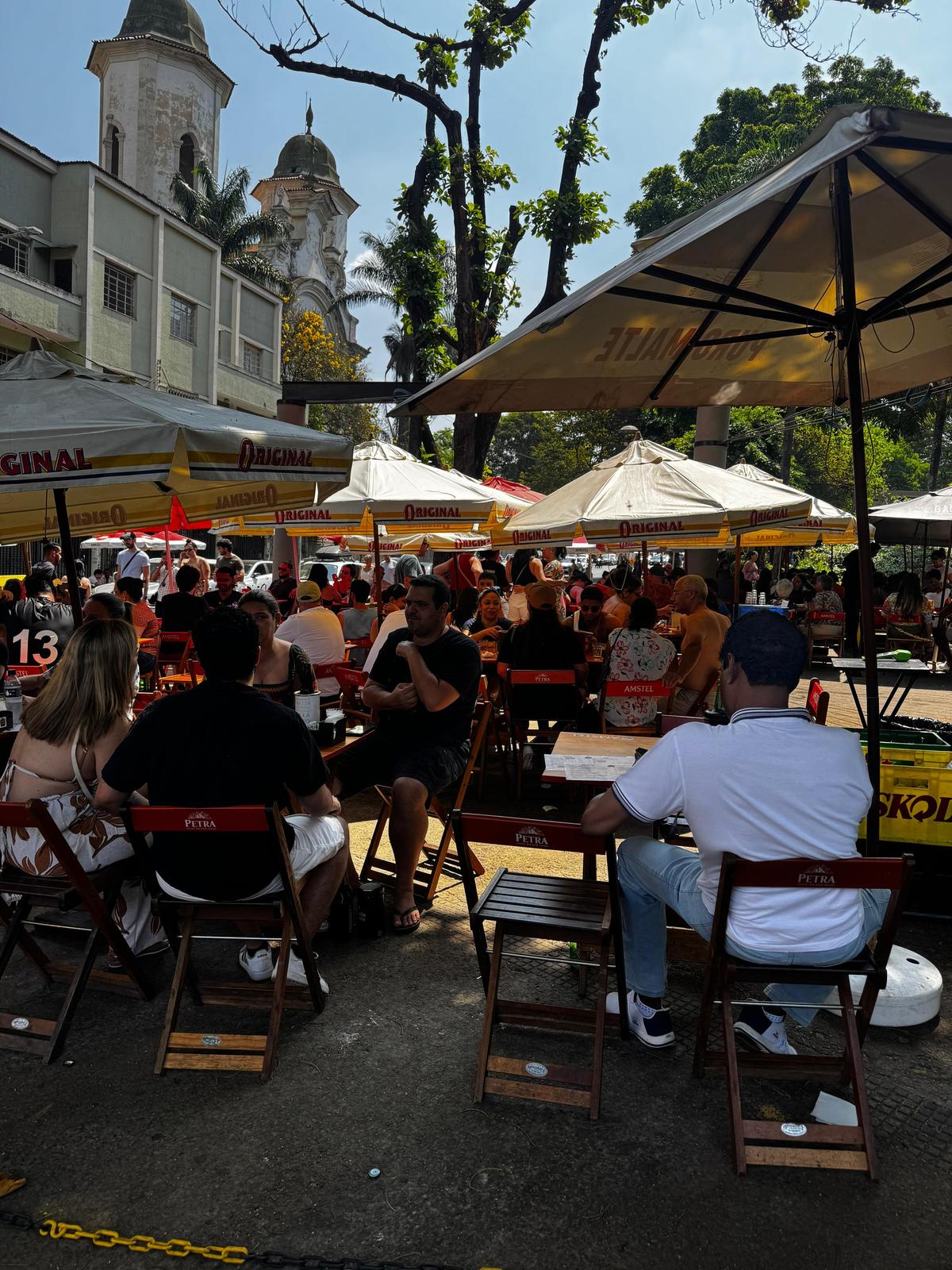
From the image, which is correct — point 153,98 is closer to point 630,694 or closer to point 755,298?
point 630,694

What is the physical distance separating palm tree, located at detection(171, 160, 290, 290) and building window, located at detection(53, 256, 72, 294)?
13.2m

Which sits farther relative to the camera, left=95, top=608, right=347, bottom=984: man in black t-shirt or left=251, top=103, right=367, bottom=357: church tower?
left=251, top=103, right=367, bottom=357: church tower

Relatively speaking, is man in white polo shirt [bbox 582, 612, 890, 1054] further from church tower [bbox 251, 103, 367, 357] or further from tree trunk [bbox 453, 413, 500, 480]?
church tower [bbox 251, 103, 367, 357]

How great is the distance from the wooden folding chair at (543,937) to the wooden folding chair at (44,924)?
4.50 feet

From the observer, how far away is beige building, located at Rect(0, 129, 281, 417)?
23203mm

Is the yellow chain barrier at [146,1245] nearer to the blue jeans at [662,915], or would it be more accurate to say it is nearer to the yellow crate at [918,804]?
the blue jeans at [662,915]

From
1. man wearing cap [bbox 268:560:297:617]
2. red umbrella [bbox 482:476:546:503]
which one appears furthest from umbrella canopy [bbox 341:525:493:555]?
man wearing cap [bbox 268:560:297:617]

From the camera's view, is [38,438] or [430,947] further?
[430,947]

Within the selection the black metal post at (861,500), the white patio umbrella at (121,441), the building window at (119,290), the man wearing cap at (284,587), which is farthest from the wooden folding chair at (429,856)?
the building window at (119,290)

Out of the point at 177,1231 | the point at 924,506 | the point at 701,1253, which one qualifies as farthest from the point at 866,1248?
the point at 924,506

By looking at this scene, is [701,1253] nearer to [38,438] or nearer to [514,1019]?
[514,1019]

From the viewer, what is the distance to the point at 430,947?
14.0ft

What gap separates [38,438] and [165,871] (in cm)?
189

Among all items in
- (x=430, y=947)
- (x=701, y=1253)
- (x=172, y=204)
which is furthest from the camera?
(x=172, y=204)
